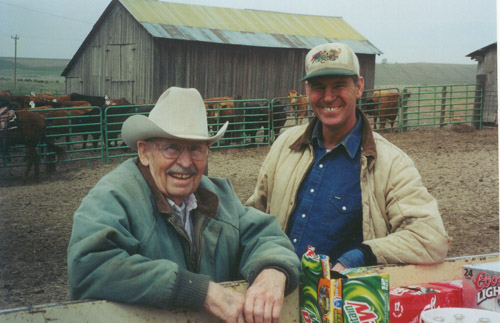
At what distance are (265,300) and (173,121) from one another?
0.73 meters

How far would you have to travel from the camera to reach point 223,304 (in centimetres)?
169

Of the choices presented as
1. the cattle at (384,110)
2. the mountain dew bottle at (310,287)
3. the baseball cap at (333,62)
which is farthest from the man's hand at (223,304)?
the cattle at (384,110)

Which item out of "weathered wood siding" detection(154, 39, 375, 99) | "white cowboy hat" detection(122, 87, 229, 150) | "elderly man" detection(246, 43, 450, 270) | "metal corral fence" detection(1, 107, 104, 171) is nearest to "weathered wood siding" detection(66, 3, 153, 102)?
"weathered wood siding" detection(154, 39, 375, 99)

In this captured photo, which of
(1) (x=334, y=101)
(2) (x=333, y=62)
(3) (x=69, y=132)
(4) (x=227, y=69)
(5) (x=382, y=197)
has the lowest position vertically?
(3) (x=69, y=132)

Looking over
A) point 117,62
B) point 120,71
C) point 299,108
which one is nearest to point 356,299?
point 299,108

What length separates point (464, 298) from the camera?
1884 millimetres

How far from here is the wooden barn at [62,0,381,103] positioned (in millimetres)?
21625

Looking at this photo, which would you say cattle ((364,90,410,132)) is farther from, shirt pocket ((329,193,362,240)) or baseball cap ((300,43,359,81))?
shirt pocket ((329,193,362,240))

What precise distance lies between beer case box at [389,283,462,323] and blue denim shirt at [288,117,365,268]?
2.36 feet

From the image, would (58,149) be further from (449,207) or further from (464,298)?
(464,298)

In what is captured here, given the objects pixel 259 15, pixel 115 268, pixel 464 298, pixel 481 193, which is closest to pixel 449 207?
pixel 481 193

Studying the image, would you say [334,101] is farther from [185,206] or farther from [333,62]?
[185,206]

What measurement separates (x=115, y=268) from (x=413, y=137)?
14.0 m

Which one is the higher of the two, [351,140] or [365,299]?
[351,140]
